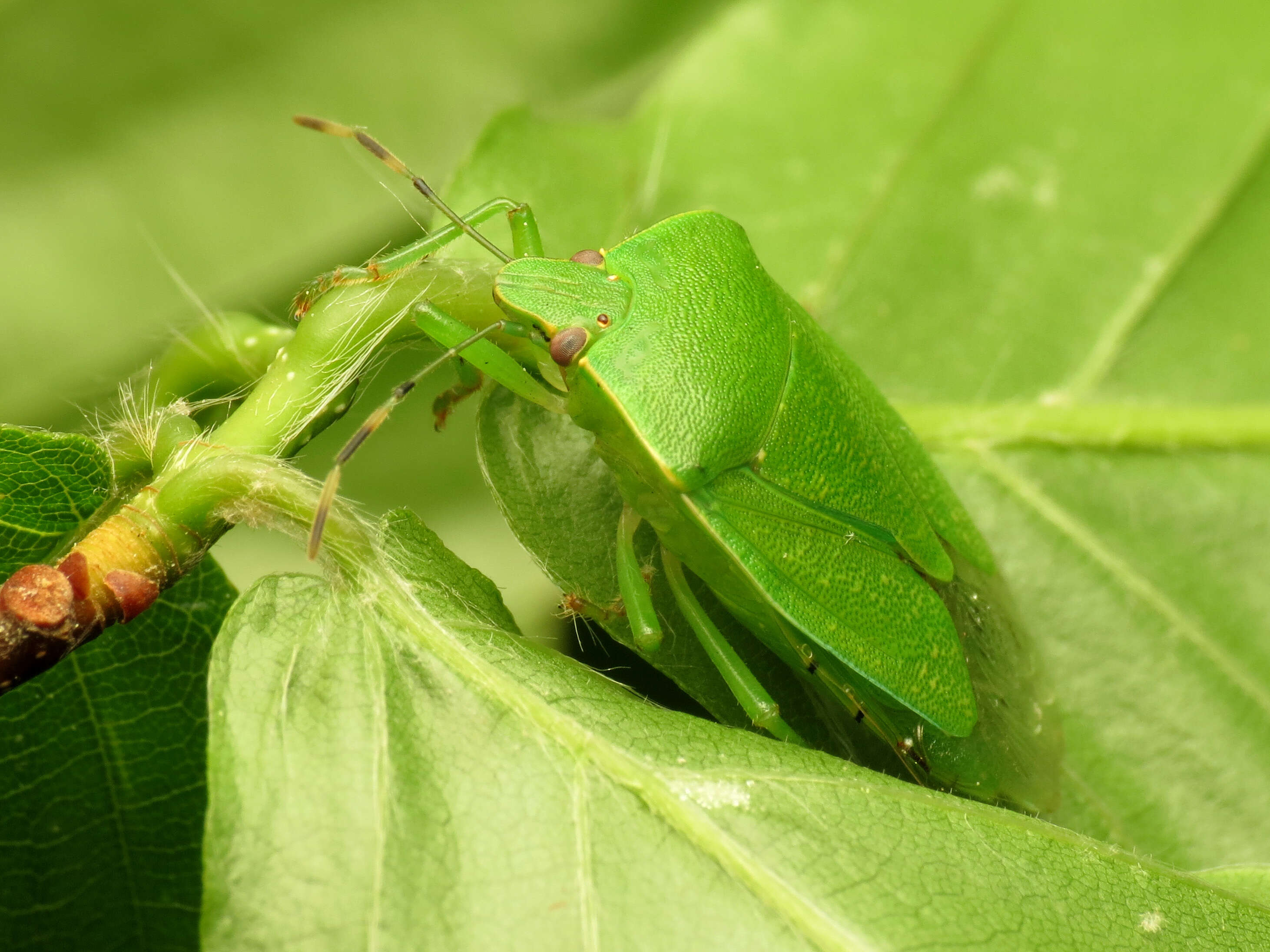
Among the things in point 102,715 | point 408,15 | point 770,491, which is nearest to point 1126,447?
point 770,491

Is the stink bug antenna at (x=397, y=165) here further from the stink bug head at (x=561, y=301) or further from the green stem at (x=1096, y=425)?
the green stem at (x=1096, y=425)

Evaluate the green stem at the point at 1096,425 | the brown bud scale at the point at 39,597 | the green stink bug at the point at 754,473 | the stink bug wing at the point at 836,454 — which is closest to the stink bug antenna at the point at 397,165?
the green stink bug at the point at 754,473

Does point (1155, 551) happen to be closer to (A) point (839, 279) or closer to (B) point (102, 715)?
(A) point (839, 279)

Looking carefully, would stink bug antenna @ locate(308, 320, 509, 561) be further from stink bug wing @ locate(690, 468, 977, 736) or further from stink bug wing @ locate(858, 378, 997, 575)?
stink bug wing @ locate(858, 378, 997, 575)

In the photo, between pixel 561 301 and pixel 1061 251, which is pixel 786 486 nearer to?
pixel 561 301

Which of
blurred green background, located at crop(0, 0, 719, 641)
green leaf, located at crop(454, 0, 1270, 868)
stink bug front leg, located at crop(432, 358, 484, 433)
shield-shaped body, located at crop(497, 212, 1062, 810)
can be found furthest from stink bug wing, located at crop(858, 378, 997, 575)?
blurred green background, located at crop(0, 0, 719, 641)

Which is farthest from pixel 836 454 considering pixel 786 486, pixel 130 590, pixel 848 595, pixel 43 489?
pixel 43 489
